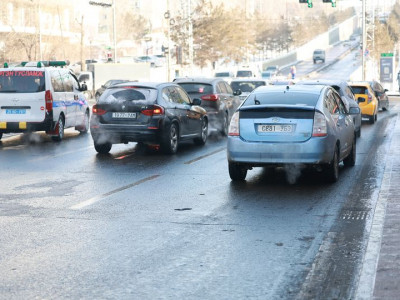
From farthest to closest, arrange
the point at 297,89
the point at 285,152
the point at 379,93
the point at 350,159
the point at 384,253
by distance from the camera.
→ the point at 379,93, the point at 350,159, the point at 297,89, the point at 285,152, the point at 384,253

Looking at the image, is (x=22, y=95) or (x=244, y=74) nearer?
(x=22, y=95)

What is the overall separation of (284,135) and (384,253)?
508 centimetres

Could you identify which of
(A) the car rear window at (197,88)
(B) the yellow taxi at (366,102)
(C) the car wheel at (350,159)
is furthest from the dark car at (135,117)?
(B) the yellow taxi at (366,102)

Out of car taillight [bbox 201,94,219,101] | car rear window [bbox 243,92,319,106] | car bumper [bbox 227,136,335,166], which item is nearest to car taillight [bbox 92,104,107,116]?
car rear window [bbox 243,92,319,106]

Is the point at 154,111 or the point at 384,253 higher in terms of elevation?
the point at 154,111

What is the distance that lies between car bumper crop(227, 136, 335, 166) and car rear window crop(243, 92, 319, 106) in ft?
2.34

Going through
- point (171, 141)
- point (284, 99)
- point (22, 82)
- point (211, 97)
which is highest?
point (22, 82)

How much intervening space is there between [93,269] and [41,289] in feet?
2.46

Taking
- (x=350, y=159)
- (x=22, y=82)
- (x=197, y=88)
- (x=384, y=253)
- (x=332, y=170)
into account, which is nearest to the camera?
(x=384, y=253)

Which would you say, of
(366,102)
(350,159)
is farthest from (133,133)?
(366,102)

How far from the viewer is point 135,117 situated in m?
17.1

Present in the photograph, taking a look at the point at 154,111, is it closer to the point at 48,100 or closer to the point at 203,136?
the point at 203,136

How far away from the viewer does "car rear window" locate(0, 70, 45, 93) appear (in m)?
20.1

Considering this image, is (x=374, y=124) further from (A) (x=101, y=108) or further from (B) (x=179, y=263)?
(B) (x=179, y=263)
